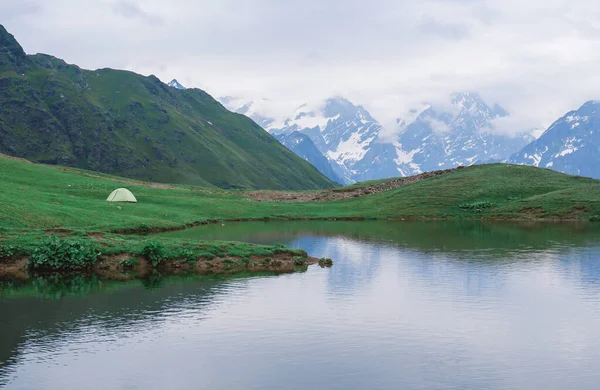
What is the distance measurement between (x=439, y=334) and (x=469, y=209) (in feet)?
313

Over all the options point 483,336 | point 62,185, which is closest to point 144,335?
point 483,336

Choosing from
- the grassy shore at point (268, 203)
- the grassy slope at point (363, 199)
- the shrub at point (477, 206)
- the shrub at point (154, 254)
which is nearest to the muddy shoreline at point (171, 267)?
the shrub at point (154, 254)

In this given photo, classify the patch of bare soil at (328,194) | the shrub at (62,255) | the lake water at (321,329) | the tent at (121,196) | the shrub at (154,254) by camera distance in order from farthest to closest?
the patch of bare soil at (328,194)
the tent at (121,196)
the shrub at (154,254)
the shrub at (62,255)
the lake water at (321,329)

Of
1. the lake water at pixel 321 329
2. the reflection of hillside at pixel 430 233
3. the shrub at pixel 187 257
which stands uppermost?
the reflection of hillside at pixel 430 233

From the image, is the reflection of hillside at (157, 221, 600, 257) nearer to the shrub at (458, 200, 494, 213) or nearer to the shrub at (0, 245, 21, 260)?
the shrub at (458, 200, 494, 213)

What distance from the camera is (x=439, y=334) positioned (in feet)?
105

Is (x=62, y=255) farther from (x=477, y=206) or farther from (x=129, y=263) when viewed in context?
(x=477, y=206)

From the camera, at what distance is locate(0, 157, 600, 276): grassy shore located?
7275 centimetres

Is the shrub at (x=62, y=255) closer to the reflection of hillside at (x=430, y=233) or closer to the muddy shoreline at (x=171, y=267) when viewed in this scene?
the muddy shoreline at (x=171, y=267)

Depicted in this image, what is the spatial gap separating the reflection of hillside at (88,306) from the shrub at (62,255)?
301cm

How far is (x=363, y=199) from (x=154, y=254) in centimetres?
9226

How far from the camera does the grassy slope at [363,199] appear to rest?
313ft

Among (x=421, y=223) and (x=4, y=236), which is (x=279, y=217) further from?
(x=4, y=236)

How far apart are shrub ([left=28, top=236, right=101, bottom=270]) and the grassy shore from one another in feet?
20.4
